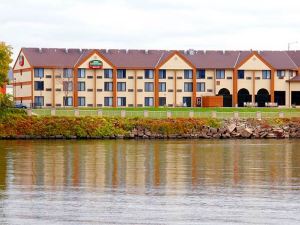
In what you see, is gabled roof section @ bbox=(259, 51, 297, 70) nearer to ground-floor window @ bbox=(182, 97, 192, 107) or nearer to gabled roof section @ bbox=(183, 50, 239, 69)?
gabled roof section @ bbox=(183, 50, 239, 69)

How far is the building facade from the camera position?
128 m

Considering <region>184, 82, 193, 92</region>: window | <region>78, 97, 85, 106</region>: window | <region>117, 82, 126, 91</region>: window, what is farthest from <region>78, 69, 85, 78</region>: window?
<region>184, 82, 193, 92</region>: window

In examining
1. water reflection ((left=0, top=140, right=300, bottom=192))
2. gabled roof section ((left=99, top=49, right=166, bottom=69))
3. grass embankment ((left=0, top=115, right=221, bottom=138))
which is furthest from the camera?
gabled roof section ((left=99, top=49, right=166, bottom=69))

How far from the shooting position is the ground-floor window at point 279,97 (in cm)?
13012

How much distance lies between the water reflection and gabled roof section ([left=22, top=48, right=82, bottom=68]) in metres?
56.1

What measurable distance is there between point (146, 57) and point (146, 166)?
8275 cm

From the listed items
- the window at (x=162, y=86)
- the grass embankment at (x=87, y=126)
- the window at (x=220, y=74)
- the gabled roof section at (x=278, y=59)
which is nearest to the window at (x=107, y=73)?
the window at (x=162, y=86)

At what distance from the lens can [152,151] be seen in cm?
6562

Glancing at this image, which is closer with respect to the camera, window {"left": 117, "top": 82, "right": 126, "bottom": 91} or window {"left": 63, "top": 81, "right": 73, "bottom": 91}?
window {"left": 63, "top": 81, "right": 73, "bottom": 91}

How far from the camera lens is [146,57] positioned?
13188cm

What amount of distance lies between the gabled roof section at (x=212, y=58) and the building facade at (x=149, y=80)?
15 centimetres

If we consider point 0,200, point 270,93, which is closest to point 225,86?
point 270,93

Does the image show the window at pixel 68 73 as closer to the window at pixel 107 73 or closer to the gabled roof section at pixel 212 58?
the window at pixel 107 73

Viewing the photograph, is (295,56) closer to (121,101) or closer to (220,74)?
(220,74)
